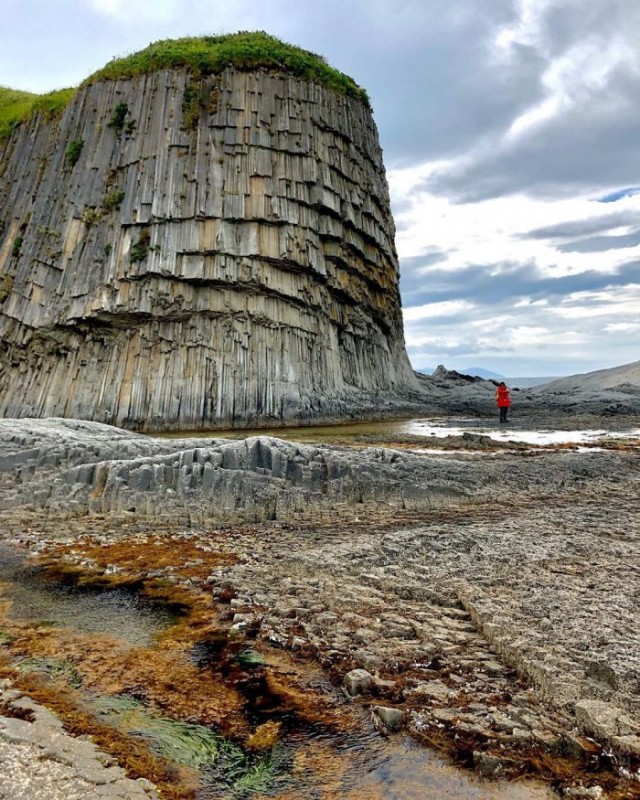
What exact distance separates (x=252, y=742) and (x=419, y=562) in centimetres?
323

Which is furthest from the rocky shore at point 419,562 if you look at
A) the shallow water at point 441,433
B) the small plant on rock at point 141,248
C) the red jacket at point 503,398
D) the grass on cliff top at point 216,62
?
the grass on cliff top at point 216,62

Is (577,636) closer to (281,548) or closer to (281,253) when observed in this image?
(281,548)

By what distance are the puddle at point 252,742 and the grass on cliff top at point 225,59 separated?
30760 millimetres

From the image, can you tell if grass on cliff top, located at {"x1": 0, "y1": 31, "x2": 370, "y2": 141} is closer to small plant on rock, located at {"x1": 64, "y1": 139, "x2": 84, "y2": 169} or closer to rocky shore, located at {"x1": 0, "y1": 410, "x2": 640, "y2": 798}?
small plant on rock, located at {"x1": 64, "y1": 139, "x2": 84, "y2": 169}

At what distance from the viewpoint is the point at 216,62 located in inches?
1137

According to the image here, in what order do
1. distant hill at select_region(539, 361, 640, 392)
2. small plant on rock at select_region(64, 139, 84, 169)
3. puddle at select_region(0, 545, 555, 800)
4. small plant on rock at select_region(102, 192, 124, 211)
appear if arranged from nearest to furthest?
puddle at select_region(0, 545, 555, 800) < small plant on rock at select_region(102, 192, 124, 211) < small plant on rock at select_region(64, 139, 84, 169) < distant hill at select_region(539, 361, 640, 392)

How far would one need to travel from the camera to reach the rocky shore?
3664 mm

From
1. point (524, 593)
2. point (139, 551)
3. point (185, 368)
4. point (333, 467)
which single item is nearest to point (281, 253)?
point (185, 368)

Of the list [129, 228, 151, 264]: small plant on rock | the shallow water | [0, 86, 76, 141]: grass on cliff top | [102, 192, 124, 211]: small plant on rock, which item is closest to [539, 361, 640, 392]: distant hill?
the shallow water

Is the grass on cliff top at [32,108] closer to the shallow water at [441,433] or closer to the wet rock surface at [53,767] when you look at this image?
the shallow water at [441,433]

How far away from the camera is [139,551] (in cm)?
759

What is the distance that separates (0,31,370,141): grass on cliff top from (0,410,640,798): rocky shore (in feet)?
77.2

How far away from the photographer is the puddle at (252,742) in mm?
3145

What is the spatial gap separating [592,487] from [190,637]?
8.38 m
